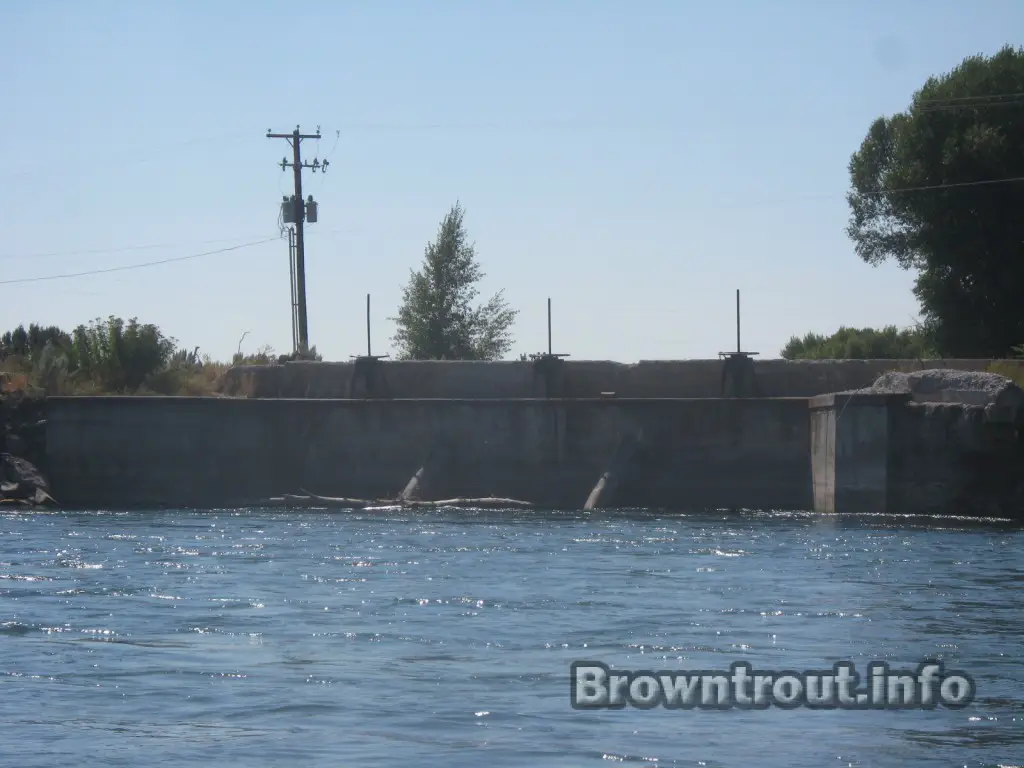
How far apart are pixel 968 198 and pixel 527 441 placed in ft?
54.2

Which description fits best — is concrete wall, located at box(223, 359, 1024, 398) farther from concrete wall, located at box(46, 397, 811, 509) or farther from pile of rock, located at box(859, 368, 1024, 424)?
pile of rock, located at box(859, 368, 1024, 424)

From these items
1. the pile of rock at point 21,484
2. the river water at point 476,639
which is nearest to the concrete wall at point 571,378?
the pile of rock at point 21,484

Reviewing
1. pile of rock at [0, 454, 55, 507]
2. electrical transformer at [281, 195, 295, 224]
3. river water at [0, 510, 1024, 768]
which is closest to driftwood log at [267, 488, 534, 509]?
river water at [0, 510, 1024, 768]

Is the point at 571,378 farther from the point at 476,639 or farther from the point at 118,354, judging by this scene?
the point at 476,639

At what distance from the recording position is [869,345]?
44.8m

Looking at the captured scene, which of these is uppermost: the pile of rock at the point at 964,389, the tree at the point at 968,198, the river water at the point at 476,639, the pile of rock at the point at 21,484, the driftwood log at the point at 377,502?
the tree at the point at 968,198

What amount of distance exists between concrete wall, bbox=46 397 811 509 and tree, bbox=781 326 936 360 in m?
14.7

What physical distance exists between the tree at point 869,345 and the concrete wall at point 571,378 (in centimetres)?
1266

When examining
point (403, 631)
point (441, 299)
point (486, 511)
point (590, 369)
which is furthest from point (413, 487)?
point (441, 299)

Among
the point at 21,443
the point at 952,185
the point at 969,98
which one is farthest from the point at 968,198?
the point at 21,443

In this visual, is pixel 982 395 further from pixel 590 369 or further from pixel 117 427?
pixel 117 427

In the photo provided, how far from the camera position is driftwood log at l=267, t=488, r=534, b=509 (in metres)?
26.9

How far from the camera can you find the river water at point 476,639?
8.96 metres

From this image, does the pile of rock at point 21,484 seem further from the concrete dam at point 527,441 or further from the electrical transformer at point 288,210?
the electrical transformer at point 288,210
